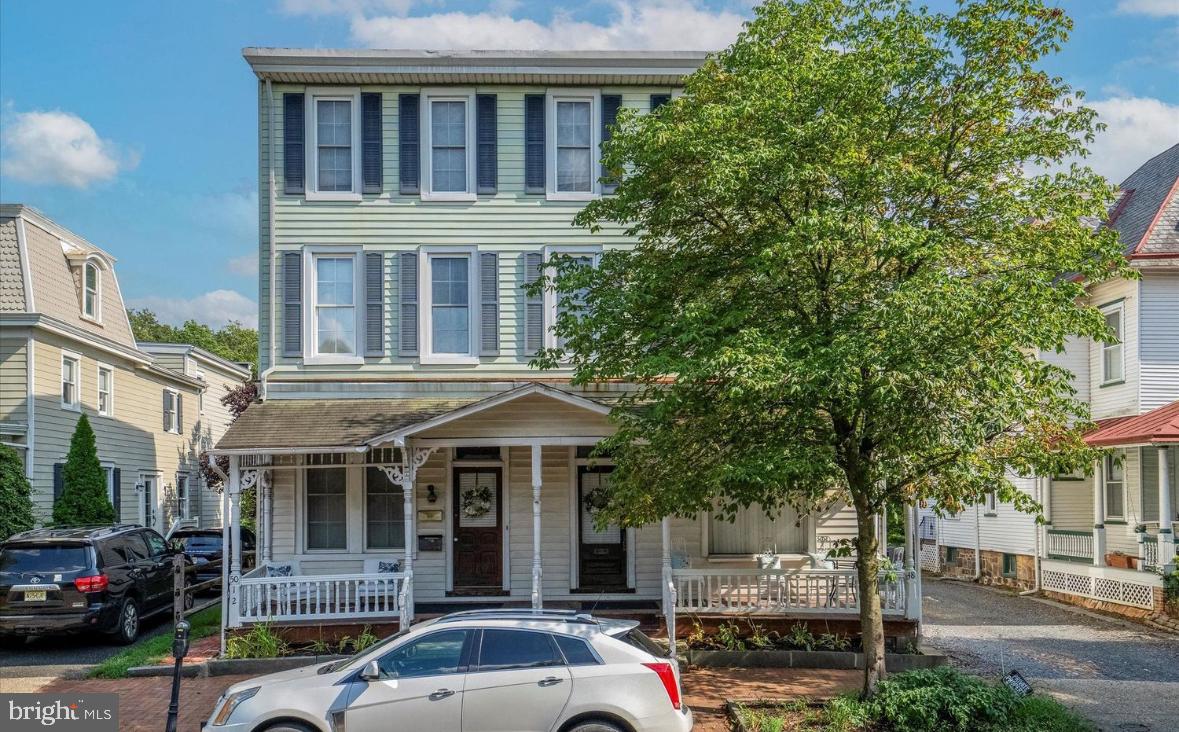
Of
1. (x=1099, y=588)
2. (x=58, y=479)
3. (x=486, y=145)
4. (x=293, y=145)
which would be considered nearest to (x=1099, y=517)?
(x=1099, y=588)

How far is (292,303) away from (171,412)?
57.5 feet

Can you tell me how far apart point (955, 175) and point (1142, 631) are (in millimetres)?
11172

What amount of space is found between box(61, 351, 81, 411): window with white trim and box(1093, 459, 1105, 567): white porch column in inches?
963

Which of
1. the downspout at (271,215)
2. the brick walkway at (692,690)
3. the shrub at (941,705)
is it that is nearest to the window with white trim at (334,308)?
the downspout at (271,215)

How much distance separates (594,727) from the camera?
7.92 meters

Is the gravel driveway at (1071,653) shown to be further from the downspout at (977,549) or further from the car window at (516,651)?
the car window at (516,651)

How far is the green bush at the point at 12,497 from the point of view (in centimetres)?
1848

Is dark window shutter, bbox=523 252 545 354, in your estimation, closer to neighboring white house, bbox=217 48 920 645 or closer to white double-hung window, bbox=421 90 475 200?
neighboring white house, bbox=217 48 920 645

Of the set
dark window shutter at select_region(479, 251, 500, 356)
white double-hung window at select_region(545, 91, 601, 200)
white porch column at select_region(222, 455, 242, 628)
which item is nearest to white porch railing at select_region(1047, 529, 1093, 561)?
white double-hung window at select_region(545, 91, 601, 200)

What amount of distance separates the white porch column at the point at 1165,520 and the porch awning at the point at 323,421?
12857 millimetres

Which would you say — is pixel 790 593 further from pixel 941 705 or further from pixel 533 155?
pixel 533 155

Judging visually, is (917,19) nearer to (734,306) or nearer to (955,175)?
(955,175)

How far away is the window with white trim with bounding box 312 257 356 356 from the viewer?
1656cm

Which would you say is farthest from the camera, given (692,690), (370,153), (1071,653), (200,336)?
(200,336)
